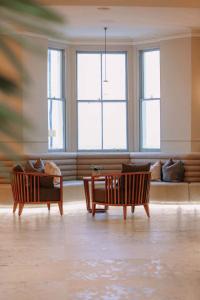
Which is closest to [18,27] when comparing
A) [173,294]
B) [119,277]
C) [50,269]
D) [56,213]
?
[173,294]

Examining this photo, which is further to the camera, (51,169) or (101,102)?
(101,102)

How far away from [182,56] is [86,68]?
6.36 ft

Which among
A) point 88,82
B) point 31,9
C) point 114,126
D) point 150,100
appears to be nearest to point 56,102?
point 88,82

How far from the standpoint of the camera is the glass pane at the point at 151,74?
11023 millimetres

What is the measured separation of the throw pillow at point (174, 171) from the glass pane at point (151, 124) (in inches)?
34.5

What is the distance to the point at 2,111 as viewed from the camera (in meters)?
0.40

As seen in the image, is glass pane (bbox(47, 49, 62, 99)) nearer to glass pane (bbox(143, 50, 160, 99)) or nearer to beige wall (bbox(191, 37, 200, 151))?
glass pane (bbox(143, 50, 160, 99))

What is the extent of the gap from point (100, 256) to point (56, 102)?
569 centimetres

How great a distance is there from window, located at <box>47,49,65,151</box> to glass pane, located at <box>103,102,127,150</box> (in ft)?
2.83

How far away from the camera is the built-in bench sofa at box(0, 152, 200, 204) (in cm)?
998

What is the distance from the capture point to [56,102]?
35.9 ft

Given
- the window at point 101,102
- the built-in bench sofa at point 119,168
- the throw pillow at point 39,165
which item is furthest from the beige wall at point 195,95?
the throw pillow at point 39,165

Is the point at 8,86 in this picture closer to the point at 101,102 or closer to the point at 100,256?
the point at 100,256

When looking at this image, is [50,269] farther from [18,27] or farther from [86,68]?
[86,68]
